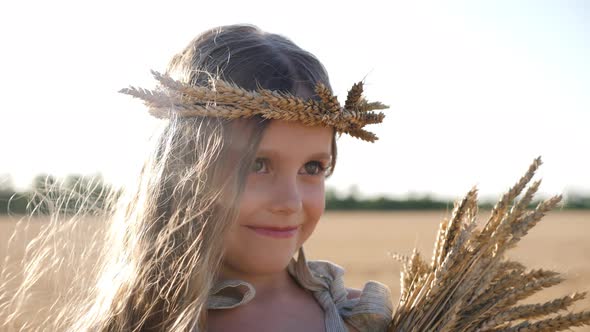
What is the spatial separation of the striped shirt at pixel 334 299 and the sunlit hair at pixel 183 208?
10 centimetres

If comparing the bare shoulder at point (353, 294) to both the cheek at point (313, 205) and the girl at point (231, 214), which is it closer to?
the girl at point (231, 214)

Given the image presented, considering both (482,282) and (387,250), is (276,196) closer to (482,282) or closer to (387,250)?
(482,282)

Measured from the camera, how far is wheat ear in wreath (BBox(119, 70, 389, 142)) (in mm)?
1800

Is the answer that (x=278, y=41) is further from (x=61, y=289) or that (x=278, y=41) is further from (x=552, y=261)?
(x=552, y=261)

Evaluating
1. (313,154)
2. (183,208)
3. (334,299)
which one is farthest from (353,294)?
(183,208)

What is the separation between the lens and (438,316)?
187 centimetres

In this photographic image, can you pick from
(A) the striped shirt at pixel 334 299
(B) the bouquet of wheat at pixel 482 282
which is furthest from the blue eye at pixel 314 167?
(B) the bouquet of wheat at pixel 482 282

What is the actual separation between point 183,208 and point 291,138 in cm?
39

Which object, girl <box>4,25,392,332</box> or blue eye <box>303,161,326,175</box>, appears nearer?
girl <box>4,25,392,332</box>

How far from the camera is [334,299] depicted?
2062mm

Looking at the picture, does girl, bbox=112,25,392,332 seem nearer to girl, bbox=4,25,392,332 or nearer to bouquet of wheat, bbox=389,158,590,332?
girl, bbox=4,25,392,332

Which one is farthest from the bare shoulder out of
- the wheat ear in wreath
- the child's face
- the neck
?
the wheat ear in wreath

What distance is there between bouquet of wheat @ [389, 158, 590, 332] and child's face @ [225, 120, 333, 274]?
422mm

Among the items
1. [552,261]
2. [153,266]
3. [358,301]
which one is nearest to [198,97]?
[153,266]
